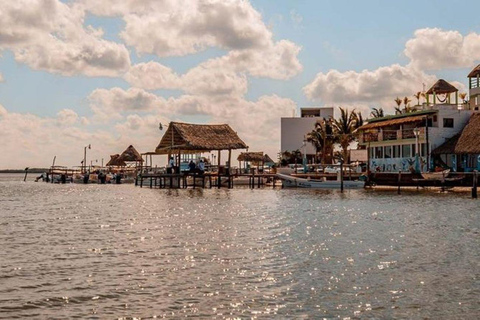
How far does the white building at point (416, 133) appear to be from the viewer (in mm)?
68250

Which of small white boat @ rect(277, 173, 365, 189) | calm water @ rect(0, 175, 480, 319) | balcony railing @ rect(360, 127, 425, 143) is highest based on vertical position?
balcony railing @ rect(360, 127, 425, 143)

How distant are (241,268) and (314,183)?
54.1 metres

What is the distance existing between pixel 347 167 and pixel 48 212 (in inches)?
1792

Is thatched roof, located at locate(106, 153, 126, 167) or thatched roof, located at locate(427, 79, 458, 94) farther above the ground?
thatched roof, located at locate(427, 79, 458, 94)

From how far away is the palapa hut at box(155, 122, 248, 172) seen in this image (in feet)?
230

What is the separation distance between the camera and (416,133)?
6650 cm

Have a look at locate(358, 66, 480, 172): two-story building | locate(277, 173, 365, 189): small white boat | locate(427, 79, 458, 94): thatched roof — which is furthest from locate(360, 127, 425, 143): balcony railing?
locate(277, 173, 365, 189): small white boat

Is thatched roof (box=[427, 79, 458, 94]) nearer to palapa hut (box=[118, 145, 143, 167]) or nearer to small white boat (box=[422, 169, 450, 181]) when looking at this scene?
small white boat (box=[422, 169, 450, 181])

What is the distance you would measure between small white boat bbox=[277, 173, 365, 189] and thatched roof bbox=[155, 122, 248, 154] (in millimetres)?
6406

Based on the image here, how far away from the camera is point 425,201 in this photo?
154 feet

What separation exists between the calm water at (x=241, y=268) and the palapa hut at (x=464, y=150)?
101ft

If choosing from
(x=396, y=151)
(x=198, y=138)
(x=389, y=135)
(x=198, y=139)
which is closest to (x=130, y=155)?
(x=198, y=138)

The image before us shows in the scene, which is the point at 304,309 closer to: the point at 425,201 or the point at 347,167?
the point at 425,201

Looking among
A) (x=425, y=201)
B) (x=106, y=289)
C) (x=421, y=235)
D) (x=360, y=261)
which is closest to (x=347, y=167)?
(x=425, y=201)
